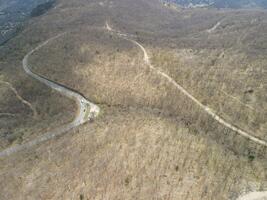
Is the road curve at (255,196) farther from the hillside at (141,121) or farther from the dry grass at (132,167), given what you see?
the dry grass at (132,167)

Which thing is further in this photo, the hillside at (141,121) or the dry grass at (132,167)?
the hillside at (141,121)

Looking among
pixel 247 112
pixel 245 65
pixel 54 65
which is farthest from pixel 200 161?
pixel 54 65

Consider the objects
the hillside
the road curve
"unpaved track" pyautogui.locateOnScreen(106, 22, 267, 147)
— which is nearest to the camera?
the road curve

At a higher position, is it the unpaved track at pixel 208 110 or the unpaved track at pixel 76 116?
the unpaved track at pixel 208 110

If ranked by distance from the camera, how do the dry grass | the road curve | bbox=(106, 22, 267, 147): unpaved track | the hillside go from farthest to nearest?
bbox=(106, 22, 267, 147): unpaved track → the hillside → the dry grass → the road curve

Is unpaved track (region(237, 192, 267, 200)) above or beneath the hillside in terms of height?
beneath

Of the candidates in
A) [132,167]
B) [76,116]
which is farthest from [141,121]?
[76,116]

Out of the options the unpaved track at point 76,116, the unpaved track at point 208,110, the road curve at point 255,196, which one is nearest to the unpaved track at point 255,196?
the road curve at point 255,196

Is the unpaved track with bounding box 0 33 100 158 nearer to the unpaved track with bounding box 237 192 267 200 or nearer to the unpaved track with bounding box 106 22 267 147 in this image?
the unpaved track with bounding box 106 22 267 147

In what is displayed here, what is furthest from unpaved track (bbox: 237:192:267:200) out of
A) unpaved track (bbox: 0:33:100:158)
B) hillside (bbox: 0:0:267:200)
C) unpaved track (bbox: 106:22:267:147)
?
unpaved track (bbox: 0:33:100:158)
